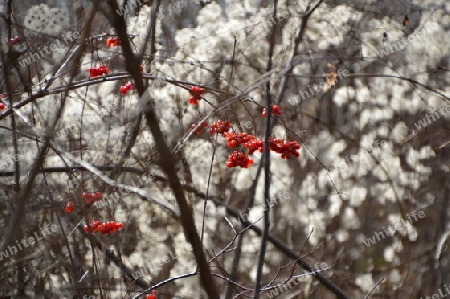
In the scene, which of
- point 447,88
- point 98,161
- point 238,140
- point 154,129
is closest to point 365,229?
point 447,88

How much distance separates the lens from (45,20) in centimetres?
341

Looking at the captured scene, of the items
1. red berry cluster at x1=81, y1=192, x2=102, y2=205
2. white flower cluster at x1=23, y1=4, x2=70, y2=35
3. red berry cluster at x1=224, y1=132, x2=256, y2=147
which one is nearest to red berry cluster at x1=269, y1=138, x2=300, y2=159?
red berry cluster at x1=224, y1=132, x2=256, y2=147

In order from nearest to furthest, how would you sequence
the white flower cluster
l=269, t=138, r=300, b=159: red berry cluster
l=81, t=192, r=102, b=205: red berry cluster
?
1. l=81, t=192, r=102, b=205: red berry cluster
2. l=269, t=138, r=300, b=159: red berry cluster
3. the white flower cluster

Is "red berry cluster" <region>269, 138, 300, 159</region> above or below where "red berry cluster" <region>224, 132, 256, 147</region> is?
below

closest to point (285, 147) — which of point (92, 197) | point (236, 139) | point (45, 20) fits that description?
point (236, 139)

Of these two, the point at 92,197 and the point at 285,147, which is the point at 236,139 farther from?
the point at 92,197

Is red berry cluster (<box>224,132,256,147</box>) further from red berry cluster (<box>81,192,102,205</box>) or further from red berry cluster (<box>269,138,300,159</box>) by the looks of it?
red berry cluster (<box>81,192,102,205</box>)

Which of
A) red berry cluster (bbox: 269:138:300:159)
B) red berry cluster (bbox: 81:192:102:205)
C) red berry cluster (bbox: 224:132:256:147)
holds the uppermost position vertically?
red berry cluster (bbox: 224:132:256:147)

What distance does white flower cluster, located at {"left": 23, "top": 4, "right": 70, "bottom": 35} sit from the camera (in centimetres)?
332

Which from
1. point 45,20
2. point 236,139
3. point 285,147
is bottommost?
point 285,147

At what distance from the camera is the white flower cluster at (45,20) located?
332 cm

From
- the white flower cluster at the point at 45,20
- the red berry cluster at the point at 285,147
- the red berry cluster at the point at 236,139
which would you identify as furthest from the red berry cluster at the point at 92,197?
the white flower cluster at the point at 45,20

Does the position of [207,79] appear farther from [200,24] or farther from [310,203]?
[310,203]

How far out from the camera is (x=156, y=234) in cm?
472
